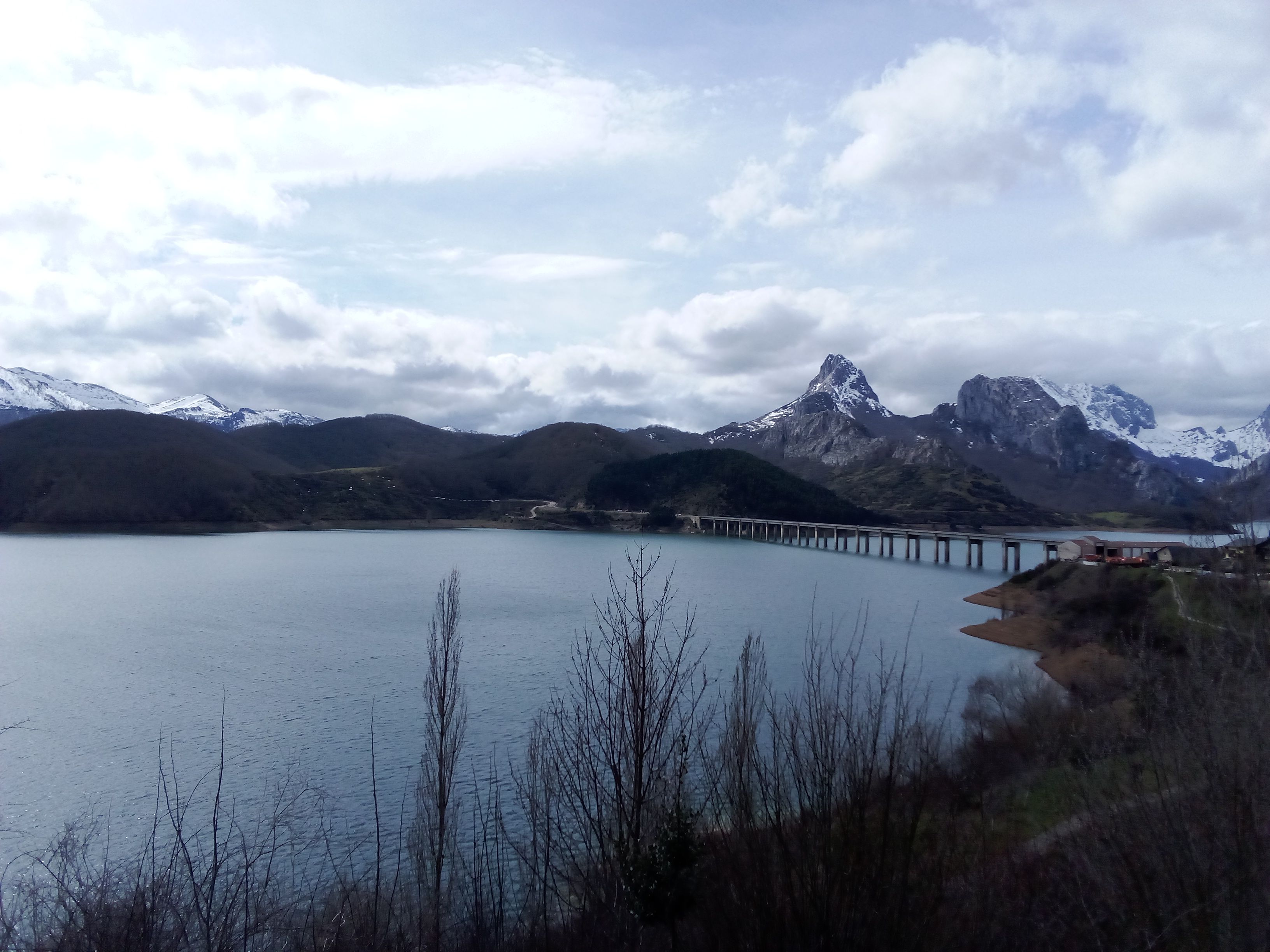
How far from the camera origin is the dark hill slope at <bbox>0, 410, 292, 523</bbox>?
10975 centimetres

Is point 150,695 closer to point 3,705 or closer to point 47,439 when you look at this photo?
point 3,705

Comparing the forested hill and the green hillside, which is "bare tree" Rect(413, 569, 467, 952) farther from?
the green hillside

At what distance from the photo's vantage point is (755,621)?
133ft

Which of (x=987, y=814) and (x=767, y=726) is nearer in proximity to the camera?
(x=987, y=814)

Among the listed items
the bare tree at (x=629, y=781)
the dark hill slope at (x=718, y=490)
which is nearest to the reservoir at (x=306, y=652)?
the bare tree at (x=629, y=781)

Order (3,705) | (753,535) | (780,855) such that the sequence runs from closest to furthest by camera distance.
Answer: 1. (780,855)
2. (3,705)
3. (753,535)

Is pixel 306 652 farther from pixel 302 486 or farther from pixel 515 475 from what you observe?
pixel 515 475

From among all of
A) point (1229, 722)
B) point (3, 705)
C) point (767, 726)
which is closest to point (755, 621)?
point (767, 726)

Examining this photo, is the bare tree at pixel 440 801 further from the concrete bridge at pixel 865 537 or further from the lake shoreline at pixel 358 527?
the lake shoreline at pixel 358 527

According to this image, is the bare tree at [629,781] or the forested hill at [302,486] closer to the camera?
the bare tree at [629,781]

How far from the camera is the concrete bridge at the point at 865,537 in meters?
85.7

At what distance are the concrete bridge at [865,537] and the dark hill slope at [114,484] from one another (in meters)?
68.4

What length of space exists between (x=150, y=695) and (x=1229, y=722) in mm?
27023

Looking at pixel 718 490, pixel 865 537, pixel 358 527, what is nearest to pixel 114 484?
pixel 358 527
